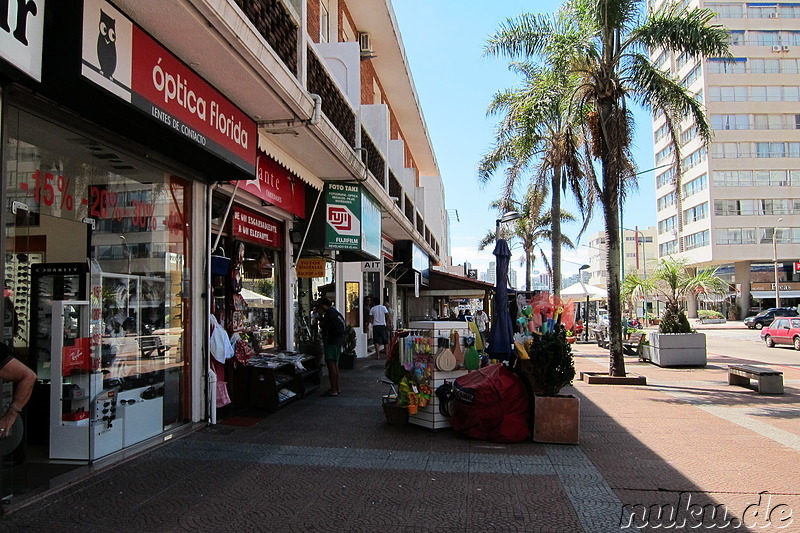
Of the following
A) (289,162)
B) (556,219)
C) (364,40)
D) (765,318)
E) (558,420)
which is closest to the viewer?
(558,420)

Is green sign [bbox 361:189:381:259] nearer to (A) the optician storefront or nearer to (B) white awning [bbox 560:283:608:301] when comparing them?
(A) the optician storefront

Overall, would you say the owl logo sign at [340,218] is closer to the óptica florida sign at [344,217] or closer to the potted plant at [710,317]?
the óptica florida sign at [344,217]

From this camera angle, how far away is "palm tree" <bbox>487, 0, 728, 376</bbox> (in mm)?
12062

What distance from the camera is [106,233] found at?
6242 millimetres

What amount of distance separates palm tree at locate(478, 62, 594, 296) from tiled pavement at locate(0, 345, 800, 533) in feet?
23.4

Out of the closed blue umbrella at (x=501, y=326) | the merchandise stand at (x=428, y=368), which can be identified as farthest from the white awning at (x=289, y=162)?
the closed blue umbrella at (x=501, y=326)

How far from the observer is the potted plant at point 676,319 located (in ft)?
50.5

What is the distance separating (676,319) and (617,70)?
727cm

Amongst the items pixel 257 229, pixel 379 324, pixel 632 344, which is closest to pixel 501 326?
pixel 257 229

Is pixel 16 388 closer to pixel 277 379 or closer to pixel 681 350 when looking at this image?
pixel 277 379

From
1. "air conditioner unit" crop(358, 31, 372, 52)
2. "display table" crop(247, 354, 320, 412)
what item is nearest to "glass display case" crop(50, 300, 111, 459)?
"display table" crop(247, 354, 320, 412)

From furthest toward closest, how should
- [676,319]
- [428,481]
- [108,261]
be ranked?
[676,319], [108,261], [428,481]

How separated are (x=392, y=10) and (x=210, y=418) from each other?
12.2 meters

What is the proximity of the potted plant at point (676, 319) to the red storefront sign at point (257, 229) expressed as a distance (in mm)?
10827
